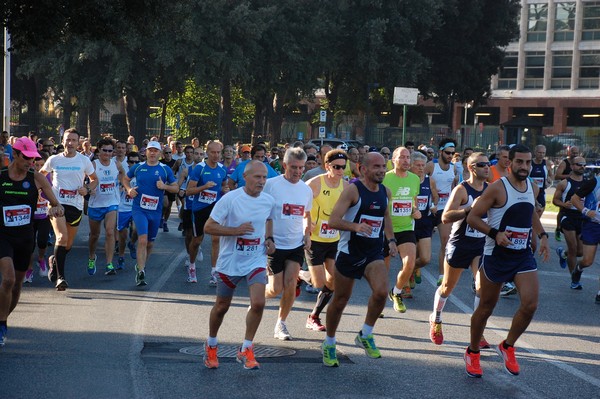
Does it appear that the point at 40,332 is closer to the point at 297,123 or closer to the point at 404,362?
the point at 404,362

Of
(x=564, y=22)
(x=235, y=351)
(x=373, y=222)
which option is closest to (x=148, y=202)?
(x=235, y=351)

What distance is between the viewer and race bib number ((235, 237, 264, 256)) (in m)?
8.08

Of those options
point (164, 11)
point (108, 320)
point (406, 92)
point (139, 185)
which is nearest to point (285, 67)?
point (406, 92)

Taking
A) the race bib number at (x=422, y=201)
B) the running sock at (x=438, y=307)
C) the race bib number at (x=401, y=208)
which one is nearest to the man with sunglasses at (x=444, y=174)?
the race bib number at (x=422, y=201)

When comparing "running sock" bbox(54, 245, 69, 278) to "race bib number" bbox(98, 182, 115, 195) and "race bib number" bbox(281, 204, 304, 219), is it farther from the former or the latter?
"race bib number" bbox(281, 204, 304, 219)

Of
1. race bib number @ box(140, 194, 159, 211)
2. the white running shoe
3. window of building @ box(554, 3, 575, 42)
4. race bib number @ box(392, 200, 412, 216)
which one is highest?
window of building @ box(554, 3, 575, 42)

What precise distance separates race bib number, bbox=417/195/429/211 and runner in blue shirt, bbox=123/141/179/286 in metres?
3.42

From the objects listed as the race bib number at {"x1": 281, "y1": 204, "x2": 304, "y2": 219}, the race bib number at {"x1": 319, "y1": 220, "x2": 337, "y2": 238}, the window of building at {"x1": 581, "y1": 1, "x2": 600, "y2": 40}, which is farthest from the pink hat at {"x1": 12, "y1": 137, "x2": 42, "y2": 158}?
the window of building at {"x1": 581, "y1": 1, "x2": 600, "y2": 40}

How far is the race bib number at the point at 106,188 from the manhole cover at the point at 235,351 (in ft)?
18.0

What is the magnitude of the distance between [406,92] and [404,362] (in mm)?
21049

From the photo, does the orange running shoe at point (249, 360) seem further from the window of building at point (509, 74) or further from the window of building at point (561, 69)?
the window of building at point (509, 74)

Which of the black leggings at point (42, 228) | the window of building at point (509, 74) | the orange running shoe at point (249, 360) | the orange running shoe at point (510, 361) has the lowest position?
the orange running shoe at point (249, 360)

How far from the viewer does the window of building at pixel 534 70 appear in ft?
251

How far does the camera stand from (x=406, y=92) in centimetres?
2880
